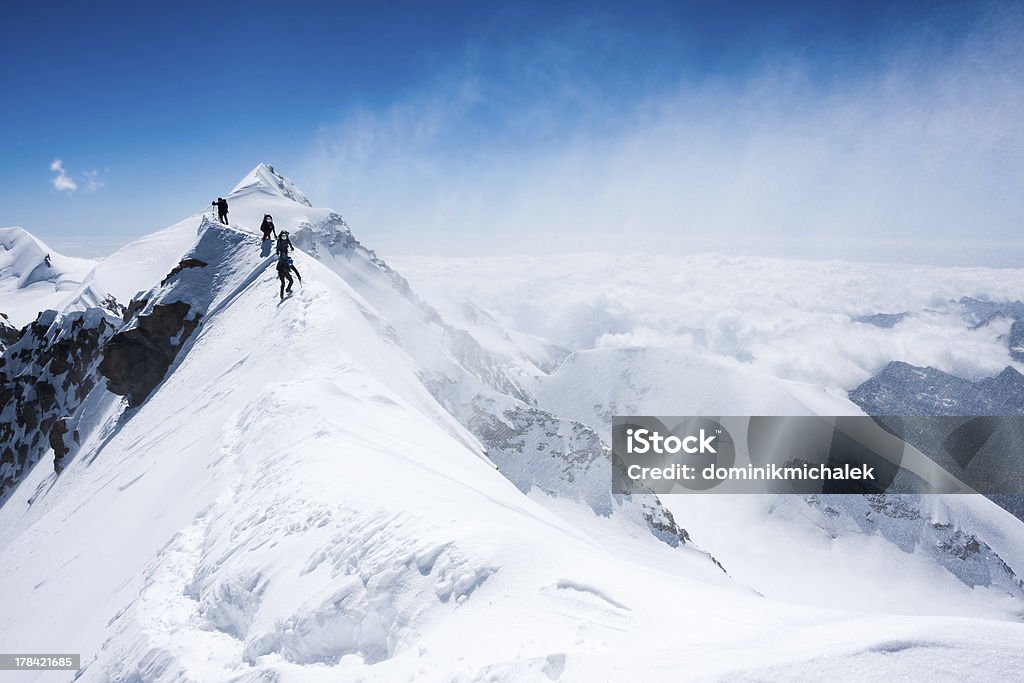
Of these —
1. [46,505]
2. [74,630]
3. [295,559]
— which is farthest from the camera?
[46,505]

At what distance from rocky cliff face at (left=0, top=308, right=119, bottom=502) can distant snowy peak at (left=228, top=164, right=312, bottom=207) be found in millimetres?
51087

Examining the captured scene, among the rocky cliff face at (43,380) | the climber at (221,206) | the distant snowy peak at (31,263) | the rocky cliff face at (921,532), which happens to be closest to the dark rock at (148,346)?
the climber at (221,206)

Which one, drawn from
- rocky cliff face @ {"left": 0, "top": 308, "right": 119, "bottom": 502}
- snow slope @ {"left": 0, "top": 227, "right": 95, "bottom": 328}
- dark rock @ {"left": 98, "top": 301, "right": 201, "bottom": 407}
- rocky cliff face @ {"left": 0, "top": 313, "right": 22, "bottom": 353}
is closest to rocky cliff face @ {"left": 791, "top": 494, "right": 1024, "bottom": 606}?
dark rock @ {"left": 98, "top": 301, "right": 201, "bottom": 407}

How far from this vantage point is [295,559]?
345 inches

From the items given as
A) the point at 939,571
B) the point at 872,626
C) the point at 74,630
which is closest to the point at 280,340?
the point at 74,630

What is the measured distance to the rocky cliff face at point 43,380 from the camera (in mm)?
56188

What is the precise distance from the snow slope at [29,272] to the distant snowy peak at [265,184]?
60.3 metres

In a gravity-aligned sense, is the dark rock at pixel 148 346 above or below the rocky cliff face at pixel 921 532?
above

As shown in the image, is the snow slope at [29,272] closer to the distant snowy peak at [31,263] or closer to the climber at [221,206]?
the distant snowy peak at [31,263]

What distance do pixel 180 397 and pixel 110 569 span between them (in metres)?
17.5

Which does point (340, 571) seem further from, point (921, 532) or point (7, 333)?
point (921, 532)

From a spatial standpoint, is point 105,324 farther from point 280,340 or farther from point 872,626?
point 872,626

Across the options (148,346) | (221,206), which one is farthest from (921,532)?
(148,346)

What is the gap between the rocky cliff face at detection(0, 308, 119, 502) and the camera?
184 ft
